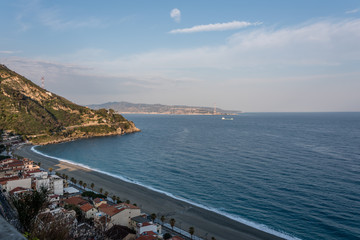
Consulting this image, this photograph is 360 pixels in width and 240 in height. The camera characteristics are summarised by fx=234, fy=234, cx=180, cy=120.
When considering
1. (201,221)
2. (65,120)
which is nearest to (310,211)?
(201,221)

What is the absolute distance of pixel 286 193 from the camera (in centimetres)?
3697

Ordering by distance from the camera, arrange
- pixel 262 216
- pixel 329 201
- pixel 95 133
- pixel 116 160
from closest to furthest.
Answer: pixel 262 216 < pixel 329 201 < pixel 116 160 < pixel 95 133

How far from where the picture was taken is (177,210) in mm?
32562

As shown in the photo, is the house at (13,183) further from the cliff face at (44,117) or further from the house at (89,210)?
the cliff face at (44,117)

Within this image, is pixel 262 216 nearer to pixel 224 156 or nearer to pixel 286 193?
pixel 286 193

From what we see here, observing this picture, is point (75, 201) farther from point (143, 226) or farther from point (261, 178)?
point (261, 178)

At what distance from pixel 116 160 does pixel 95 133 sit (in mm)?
57004

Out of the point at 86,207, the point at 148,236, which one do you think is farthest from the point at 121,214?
the point at 86,207

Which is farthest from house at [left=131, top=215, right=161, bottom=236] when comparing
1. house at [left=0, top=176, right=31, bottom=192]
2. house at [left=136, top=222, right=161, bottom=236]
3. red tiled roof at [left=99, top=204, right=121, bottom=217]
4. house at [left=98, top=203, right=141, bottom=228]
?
house at [left=0, top=176, right=31, bottom=192]

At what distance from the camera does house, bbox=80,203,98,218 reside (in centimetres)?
2789

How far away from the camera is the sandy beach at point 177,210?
26688 mm

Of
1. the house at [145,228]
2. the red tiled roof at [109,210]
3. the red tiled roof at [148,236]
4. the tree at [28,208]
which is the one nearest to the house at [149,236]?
the red tiled roof at [148,236]

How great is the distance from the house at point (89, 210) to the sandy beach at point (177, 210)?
6.81m

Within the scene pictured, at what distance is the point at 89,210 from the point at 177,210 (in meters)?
11.5
